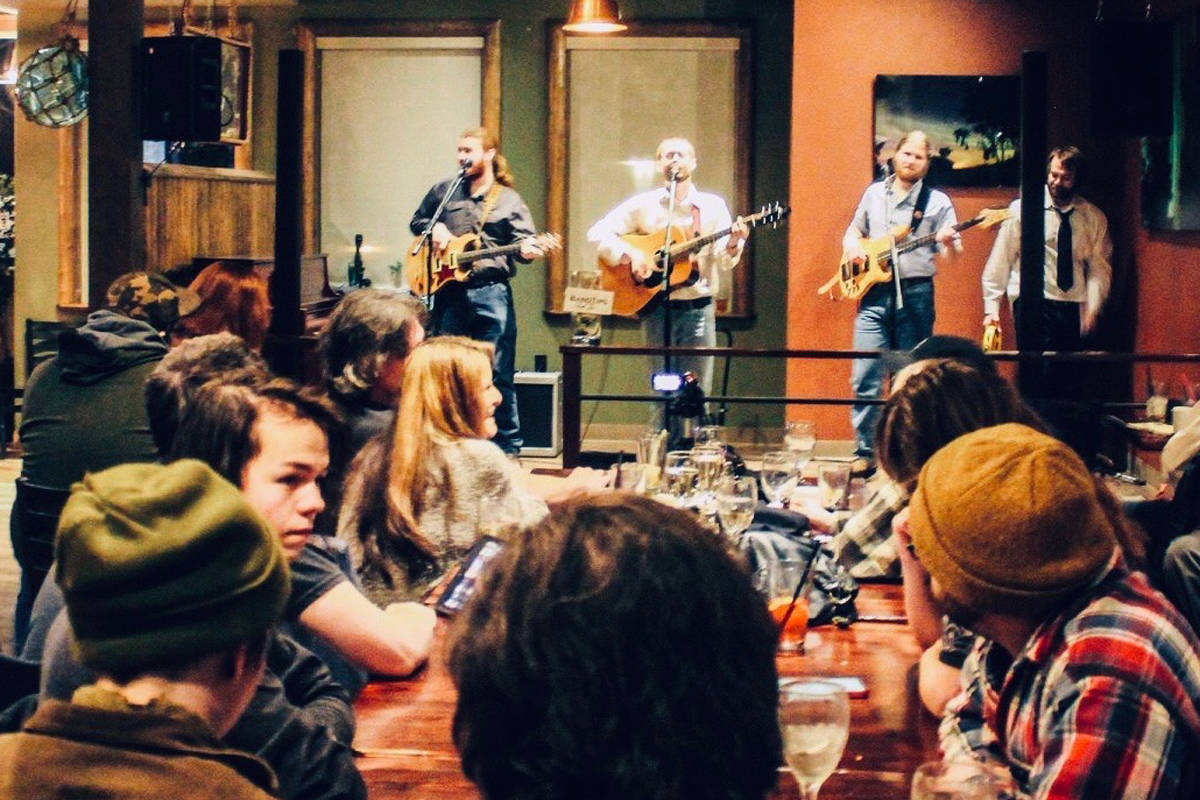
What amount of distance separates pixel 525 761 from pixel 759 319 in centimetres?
846

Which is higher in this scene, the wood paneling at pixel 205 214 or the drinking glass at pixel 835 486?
the wood paneling at pixel 205 214

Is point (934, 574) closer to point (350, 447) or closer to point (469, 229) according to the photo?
point (350, 447)

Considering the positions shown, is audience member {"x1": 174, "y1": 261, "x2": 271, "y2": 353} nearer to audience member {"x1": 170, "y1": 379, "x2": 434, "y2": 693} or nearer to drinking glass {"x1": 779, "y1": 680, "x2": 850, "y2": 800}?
audience member {"x1": 170, "y1": 379, "x2": 434, "y2": 693}

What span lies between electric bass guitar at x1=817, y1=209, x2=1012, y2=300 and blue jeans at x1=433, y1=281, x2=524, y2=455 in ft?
5.48

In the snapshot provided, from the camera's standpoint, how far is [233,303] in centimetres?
545

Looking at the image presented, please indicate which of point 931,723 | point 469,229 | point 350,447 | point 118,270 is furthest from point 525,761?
point 469,229

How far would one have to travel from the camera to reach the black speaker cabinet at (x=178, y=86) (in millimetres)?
6508

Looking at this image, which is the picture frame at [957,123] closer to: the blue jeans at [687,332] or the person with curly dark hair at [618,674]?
the blue jeans at [687,332]

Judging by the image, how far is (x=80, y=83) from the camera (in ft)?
27.7

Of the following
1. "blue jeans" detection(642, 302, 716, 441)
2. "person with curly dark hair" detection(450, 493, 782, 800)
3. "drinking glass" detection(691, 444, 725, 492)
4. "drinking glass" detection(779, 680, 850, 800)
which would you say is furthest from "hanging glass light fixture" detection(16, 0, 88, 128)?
"person with curly dark hair" detection(450, 493, 782, 800)

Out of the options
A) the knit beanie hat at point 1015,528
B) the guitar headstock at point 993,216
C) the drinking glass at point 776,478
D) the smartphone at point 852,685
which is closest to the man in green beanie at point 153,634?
the knit beanie hat at point 1015,528

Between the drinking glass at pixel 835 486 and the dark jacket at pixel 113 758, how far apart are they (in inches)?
94.6

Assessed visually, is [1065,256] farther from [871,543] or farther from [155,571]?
[155,571]

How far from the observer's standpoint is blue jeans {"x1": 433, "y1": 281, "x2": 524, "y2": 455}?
8.03 meters
